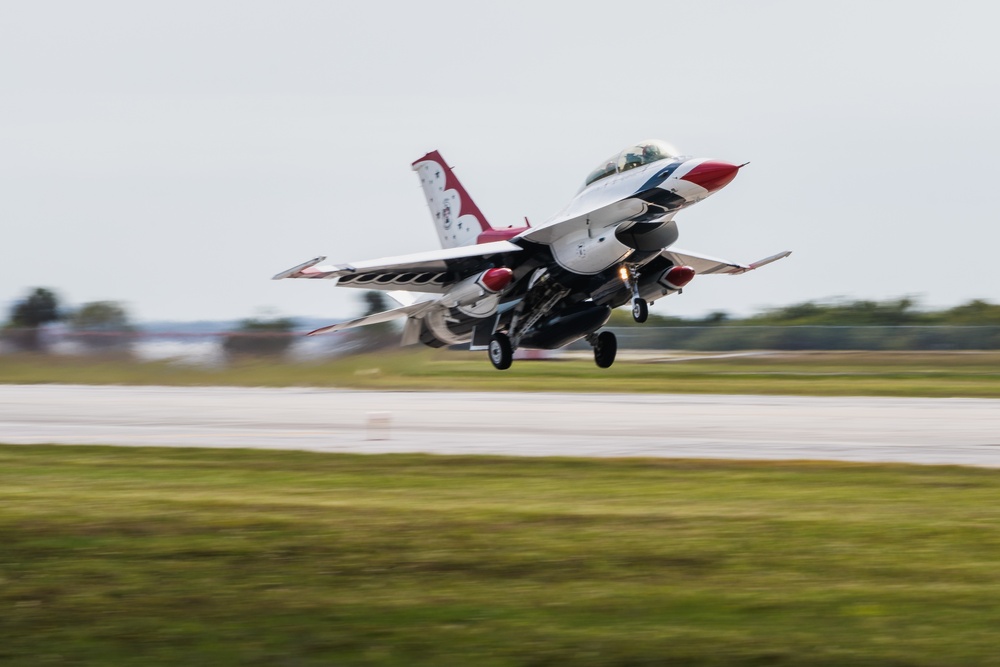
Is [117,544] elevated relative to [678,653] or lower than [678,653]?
elevated

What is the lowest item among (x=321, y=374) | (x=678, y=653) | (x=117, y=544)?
(x=678, y=653)

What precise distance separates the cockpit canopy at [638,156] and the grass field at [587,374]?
408 inches

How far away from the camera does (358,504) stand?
40.1 ft

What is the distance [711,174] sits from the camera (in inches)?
896

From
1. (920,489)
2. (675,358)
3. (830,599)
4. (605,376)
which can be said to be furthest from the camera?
(675,358)

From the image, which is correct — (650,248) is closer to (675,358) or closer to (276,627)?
(276,627)

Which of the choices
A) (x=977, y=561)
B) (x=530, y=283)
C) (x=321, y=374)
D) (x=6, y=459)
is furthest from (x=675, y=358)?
(x=977, y=561)

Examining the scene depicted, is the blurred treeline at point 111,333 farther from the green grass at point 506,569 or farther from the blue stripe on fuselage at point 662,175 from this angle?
the green grass at point 506,569

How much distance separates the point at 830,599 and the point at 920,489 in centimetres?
575

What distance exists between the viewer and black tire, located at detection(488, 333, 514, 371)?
27938 mm

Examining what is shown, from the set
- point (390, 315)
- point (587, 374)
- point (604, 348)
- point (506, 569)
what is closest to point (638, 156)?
point (604, 348)

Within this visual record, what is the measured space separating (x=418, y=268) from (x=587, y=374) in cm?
1596

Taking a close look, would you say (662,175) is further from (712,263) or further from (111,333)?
(111,333)

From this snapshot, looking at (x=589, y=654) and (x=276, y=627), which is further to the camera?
(x=276, y=627)
